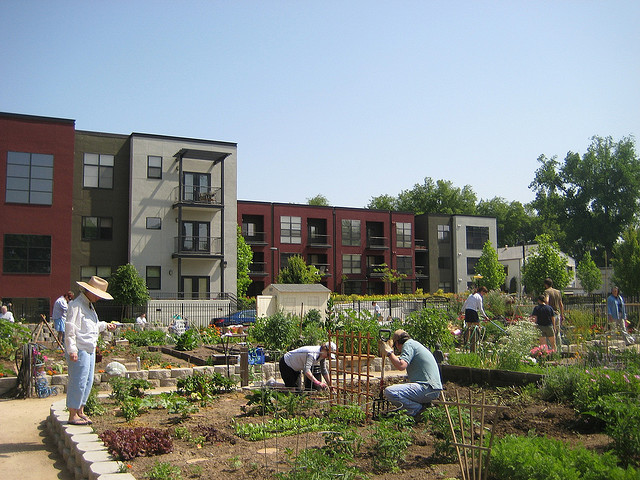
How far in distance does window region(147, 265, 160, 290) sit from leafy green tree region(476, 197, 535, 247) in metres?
64.7

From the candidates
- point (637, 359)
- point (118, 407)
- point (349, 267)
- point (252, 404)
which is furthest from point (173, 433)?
point (349, 267)

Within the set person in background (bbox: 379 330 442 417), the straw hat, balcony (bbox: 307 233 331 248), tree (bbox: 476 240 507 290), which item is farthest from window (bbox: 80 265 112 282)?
tree (bbox: 476 240 507 290)

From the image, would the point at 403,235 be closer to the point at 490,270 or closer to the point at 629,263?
the point at 490,270

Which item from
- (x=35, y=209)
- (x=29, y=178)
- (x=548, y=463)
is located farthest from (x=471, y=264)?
(x=548, y=463)

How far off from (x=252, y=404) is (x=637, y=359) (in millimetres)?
6450

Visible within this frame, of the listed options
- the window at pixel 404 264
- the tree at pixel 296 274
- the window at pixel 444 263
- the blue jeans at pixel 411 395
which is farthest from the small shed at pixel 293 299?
the window at pixel 444 263

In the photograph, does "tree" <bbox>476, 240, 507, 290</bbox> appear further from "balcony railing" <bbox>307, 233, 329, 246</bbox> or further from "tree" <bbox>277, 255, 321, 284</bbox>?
"tree" <bbox>277, 255, 321, 284</bbox>

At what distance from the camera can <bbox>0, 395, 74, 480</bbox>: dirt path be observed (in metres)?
6.80

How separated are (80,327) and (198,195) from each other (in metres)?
31.9

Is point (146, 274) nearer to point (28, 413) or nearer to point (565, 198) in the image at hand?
point (28, 413)

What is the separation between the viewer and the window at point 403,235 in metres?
59.3

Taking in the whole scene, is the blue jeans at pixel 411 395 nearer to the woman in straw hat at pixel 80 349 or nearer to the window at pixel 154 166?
the woman in straw hat at pixel 80 349

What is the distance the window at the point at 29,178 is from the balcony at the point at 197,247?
830cm

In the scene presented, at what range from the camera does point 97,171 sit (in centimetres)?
3666
